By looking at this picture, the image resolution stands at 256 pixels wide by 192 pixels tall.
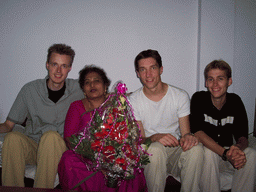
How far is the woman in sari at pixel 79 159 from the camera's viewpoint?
4.55 feet

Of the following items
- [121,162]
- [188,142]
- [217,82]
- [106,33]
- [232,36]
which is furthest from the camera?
[106,33]

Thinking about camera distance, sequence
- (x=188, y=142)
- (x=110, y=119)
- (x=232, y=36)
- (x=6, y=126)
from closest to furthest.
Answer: (x=110, y=119), (x=188, y=142), (x=6, y=126), (x=232, y=36)

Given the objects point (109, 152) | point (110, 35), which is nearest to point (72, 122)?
point (109, 152)

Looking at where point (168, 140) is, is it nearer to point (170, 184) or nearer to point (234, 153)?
point (170, 184)

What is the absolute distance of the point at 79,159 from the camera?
1.46m

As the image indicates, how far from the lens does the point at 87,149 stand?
46.4 inches

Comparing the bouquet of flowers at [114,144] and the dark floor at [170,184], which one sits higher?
the bouquet of flowers at [114,144]

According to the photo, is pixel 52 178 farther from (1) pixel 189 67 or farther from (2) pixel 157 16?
(2) pixel 157 16

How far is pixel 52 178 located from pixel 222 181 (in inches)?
66.3

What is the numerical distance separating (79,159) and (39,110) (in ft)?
3.19

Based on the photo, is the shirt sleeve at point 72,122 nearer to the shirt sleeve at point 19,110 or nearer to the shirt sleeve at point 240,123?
the shirt sleeve at point 19,110

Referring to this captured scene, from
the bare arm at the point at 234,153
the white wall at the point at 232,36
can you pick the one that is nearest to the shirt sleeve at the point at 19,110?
the bare arm at the point at 234,153

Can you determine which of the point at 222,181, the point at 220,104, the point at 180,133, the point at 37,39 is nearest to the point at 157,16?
the point at 220,104

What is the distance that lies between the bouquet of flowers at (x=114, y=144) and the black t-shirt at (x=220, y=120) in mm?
930
